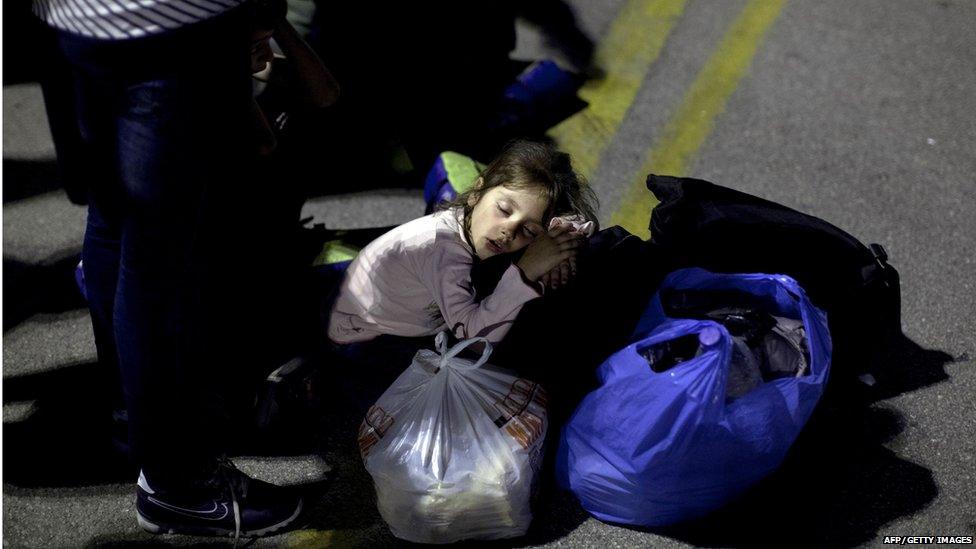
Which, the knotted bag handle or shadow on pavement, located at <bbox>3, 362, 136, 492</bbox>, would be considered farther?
shadow on pavement, located at <bbox>3, 362, 136, 492</bbox>

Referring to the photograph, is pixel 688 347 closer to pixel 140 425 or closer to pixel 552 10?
pixel 140 425

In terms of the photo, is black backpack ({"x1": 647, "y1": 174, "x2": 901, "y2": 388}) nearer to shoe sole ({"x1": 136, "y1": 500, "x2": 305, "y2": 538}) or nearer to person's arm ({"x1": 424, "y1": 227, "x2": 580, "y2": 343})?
person's arm ({"x1": 424, "y1": 227, "x2": 580, "y2": 343})

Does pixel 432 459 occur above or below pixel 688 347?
below

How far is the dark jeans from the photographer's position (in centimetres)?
162

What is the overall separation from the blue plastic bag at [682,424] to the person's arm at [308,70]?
1.15 m

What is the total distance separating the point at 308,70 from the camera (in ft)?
8.75

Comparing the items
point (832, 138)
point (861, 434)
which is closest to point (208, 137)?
point (861, 434)

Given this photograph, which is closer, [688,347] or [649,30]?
[688,347]

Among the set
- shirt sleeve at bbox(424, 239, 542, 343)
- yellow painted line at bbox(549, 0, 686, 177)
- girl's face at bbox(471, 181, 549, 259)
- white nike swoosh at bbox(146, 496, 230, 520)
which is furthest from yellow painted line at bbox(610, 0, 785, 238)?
white nike swoosh at bbox(146, 496, 230, 520)

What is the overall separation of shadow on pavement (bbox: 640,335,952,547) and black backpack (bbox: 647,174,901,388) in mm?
172

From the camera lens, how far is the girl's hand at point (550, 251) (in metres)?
2.17

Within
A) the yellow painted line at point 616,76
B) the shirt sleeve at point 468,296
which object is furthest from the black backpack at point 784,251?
the yellow painted line at point 616,76

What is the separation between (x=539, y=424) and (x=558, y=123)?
1673 millimetres

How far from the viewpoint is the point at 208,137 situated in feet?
5.63
